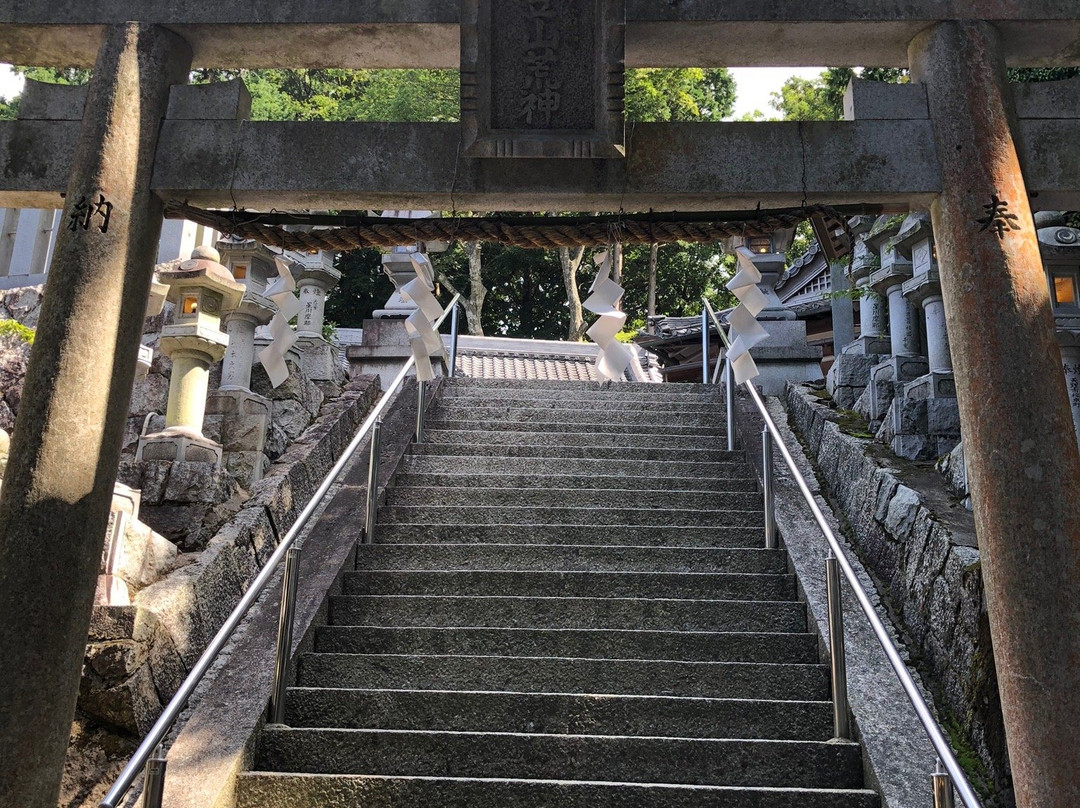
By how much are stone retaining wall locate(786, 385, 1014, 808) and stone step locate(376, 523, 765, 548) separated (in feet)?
2.81

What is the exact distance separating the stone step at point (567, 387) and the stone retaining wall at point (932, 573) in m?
1.69

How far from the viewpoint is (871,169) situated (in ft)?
13.0

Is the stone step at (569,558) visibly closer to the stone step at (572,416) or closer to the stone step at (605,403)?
the stone step at (572,416)

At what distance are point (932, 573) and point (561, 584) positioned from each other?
2062mm

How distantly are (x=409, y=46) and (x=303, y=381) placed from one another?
5020mm

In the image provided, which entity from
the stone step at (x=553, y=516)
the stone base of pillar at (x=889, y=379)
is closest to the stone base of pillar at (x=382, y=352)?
the stone step at (x=553, y=516)

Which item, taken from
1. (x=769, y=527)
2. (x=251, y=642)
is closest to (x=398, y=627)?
(x=251, y=642)

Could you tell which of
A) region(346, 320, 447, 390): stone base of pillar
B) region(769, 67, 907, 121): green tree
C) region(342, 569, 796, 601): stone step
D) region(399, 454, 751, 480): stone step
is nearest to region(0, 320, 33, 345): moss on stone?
region(346, 320, 447, 390): stone base of pillar

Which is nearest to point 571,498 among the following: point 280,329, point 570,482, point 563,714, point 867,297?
point 570,482

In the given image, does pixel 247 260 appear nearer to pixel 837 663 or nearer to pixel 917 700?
pixel 837 663

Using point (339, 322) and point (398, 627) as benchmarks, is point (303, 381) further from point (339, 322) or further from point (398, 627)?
point (339, 322)

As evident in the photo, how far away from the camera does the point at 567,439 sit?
736 cm

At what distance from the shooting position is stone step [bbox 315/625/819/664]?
15.1ft

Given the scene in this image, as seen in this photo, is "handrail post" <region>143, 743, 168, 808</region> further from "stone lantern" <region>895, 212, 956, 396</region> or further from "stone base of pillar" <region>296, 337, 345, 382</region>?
"stone base of pillar" <region>296, 337, 345, 382</region>
